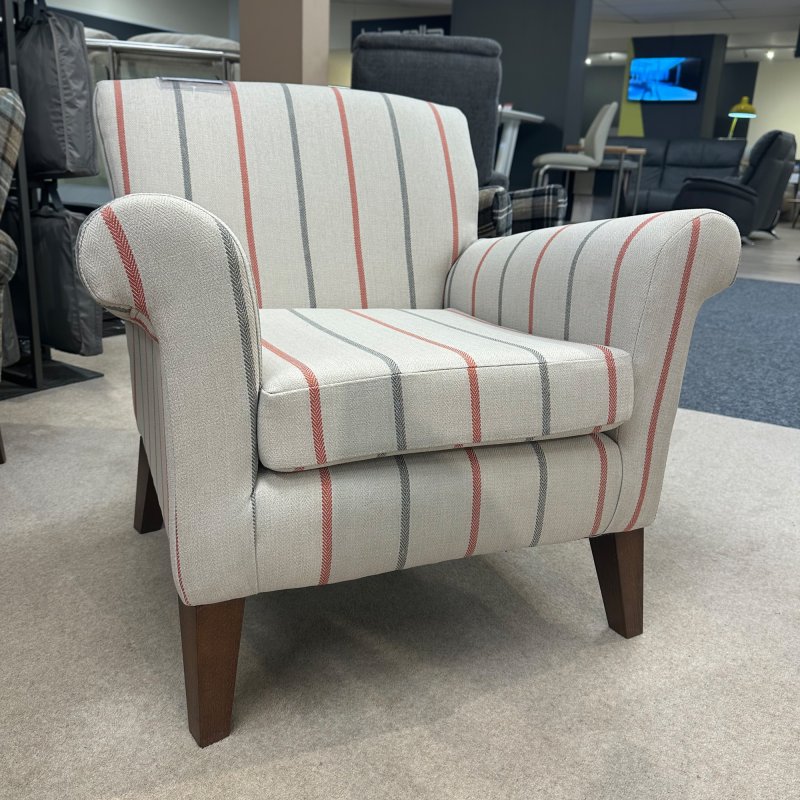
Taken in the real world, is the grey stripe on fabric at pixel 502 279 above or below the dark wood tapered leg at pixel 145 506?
above

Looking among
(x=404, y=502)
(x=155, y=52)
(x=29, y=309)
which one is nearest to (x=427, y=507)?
(x=404, y=502)

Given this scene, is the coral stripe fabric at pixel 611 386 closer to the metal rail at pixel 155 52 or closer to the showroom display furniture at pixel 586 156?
the metal rail at pixel 155 52

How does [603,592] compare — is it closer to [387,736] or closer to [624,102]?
[387,736]

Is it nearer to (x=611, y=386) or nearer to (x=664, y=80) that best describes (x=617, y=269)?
(x=611, y=386)

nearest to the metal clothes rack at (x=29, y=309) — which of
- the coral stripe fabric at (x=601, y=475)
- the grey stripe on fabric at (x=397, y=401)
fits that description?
the grey stripe on fabric at (x=397, y=401)

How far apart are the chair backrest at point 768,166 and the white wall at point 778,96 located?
5977 millimetres

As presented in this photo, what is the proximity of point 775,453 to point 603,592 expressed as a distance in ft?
3.24

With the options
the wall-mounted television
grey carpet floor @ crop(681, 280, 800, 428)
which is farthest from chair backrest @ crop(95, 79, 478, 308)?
the wall-mounted television

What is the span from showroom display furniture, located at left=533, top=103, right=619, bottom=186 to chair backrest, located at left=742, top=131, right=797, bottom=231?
5.87ft

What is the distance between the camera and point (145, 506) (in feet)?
4.43

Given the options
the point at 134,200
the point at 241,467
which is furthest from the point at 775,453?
the point at 134,200

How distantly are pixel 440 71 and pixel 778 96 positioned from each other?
1173cm

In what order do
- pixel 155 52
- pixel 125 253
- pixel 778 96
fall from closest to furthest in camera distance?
pixel 125 253, pixel 155 52, pixel 778 96

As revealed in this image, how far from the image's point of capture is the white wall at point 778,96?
12.2 metres
